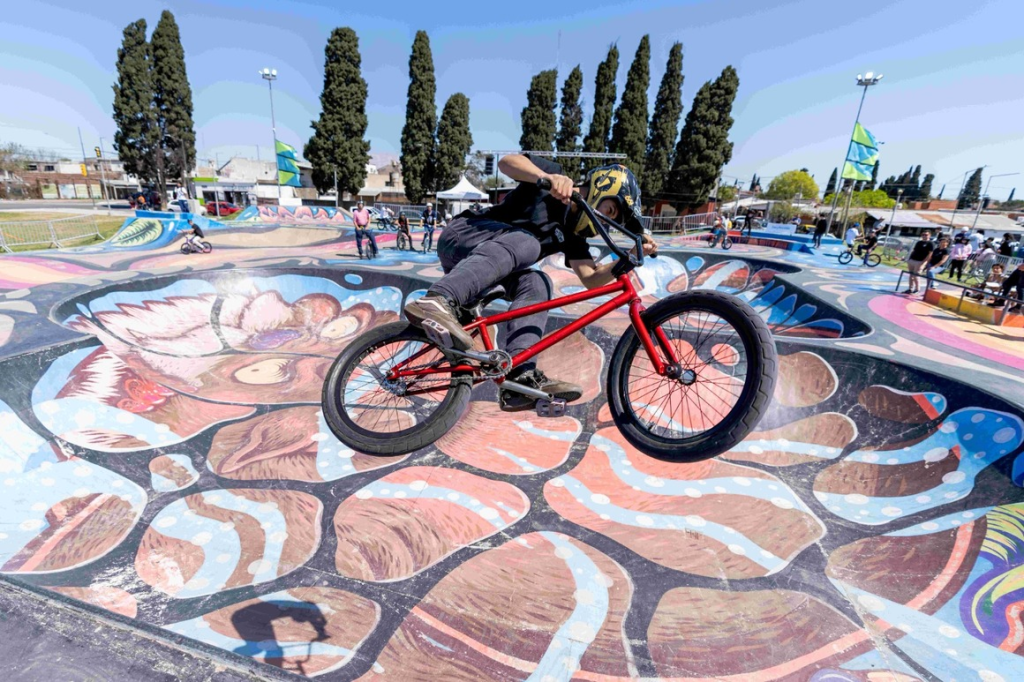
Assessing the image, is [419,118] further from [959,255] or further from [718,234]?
[959,255]

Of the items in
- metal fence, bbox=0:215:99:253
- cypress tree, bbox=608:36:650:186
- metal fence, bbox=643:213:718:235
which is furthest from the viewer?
cypress tree, bbox=608:36:650:186

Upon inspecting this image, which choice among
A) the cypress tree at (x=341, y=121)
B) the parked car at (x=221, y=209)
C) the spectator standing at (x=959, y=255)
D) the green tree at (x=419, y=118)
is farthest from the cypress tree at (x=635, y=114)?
the parked car at (x=221, y=209)

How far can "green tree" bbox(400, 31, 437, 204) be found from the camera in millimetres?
43312

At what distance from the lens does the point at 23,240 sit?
1908cm

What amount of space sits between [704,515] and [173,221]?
24659mm

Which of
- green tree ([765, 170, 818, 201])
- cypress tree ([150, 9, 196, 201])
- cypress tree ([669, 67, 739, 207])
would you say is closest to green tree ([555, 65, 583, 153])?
cypress tree ([669, 67, 739, 207])

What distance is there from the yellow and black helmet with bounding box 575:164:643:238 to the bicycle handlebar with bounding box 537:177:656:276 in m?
0.08

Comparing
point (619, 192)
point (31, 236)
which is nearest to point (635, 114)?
point (31, 236)

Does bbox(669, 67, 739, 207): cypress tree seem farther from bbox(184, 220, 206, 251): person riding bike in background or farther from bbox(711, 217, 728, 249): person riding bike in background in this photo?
bbox(184, 220, 206, 251): person riding bike in background

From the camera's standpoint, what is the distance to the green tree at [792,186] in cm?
9406

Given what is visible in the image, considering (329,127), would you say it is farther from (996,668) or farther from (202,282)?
(996,668)

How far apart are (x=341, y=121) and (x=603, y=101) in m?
24.5

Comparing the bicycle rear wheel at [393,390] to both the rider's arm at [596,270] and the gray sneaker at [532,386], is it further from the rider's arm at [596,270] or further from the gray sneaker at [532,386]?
the rider's arm at [596,270]

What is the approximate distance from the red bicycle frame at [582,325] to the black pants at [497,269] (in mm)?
113
